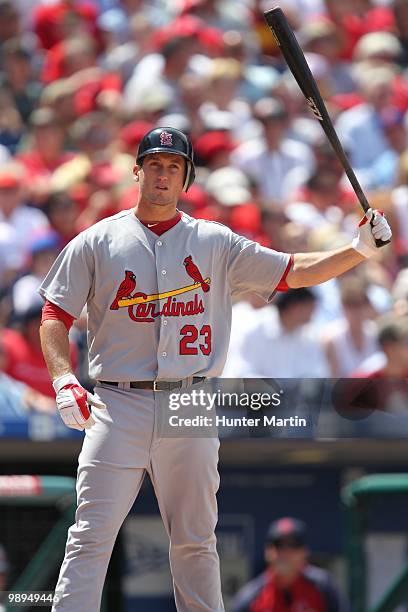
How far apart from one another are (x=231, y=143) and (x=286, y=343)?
267 cm

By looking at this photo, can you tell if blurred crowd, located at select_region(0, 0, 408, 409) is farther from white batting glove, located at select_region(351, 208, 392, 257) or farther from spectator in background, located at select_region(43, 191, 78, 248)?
white batting glove, located at select_region(351, 208, 392, 257)

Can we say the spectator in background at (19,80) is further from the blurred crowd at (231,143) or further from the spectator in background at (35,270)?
the spectator in background at (35,270)

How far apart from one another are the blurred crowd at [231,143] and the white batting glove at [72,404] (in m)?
2.06

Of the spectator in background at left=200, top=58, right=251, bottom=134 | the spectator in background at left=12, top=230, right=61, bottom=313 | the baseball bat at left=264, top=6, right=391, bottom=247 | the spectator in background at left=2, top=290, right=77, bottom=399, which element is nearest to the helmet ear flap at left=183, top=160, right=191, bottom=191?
the baseball bat at left=264, top=6, right=391, bottom=247

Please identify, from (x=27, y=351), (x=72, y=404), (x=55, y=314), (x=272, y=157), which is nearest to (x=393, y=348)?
(x=27, y=351)

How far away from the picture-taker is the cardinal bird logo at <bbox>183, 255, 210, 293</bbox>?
4016mm

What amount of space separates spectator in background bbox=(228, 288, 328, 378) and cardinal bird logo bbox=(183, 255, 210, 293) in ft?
9.45

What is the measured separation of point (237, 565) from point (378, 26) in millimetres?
6267

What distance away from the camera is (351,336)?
711cm

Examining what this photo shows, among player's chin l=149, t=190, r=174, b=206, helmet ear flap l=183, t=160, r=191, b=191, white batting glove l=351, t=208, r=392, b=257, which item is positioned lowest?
white batting glove l=351, t=208, r=392, b=257

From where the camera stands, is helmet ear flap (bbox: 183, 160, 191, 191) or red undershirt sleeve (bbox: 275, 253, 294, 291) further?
red undershirt sleeve (bbox: 275, 253, 294, 291)

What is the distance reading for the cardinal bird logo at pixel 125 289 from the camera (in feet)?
13.0

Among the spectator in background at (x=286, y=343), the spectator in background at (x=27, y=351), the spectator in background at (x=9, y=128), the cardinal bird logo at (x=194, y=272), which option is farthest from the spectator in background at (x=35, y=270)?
the cardinal bird logo at (x=194, y=272)

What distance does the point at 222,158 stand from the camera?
29.8 ft
